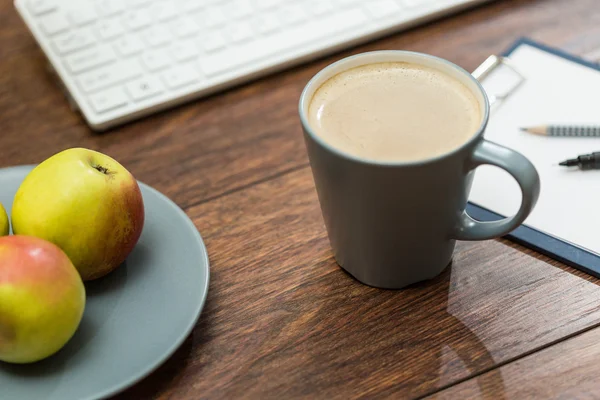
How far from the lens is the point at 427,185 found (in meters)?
0.46

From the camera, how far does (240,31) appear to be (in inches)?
29.9

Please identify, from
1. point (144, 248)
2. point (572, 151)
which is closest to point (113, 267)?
point (144, 248)

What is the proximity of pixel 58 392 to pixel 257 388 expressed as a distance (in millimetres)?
131

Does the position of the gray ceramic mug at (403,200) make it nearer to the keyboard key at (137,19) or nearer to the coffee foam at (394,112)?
the coffee foam at (394,112)

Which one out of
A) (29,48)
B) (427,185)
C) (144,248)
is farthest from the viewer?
(29,48)

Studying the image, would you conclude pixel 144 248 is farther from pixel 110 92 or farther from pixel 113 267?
pixel 110 92

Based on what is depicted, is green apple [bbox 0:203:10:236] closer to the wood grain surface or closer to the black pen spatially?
the wood grain surface

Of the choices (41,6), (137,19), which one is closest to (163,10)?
(137,19)

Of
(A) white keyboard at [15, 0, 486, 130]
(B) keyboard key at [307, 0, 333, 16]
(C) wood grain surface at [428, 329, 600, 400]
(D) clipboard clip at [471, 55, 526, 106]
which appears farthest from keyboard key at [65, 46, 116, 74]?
(C) wood grain surface at [428, 329, 600, 400]

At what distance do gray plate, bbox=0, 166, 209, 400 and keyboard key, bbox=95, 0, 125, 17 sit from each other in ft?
0.91

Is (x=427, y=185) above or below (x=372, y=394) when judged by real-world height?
above

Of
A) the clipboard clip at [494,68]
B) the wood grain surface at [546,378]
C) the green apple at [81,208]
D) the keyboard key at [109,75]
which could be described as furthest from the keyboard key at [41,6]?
the wood grain surface at [546,378]

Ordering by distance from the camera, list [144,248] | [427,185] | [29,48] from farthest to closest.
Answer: [29,48] → [144,248] → [427,185]

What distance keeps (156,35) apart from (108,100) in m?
0.10
